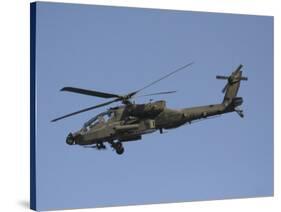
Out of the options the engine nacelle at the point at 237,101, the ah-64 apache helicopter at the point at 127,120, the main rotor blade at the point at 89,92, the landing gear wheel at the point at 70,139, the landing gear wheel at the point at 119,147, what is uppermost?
the main rotor blade at the point at 89,92

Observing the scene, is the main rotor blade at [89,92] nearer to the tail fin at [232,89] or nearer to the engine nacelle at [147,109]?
the engine nacelle at [147,109]

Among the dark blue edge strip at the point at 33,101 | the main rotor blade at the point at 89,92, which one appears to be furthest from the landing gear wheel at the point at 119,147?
the dark blue edge strip at the point at 33,101

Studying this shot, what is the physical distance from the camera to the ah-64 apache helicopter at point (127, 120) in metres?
12.5

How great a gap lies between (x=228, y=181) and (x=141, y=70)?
6.66 ft

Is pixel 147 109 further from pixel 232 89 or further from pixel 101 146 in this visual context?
pixel 232 89

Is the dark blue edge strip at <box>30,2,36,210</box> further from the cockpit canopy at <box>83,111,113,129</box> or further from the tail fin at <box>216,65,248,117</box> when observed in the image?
the tail fin at <box>216,65,248,117</box>

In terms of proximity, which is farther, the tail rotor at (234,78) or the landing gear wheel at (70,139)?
the tail rotor at (234,78)

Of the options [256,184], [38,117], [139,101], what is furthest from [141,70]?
[256,184]

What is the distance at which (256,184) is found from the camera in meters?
13.9

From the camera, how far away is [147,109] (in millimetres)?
12852

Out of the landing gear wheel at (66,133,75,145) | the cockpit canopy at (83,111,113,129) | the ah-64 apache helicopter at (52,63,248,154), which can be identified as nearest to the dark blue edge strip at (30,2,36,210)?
the ah-64 apache helicopter at (52,63,248,154)

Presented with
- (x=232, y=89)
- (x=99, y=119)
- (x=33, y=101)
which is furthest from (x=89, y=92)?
(x=232, y=89)

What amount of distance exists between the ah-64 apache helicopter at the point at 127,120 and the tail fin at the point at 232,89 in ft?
0.75

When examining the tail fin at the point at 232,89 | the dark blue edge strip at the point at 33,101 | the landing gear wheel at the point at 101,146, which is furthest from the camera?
the tail fin at the point at 232,89
